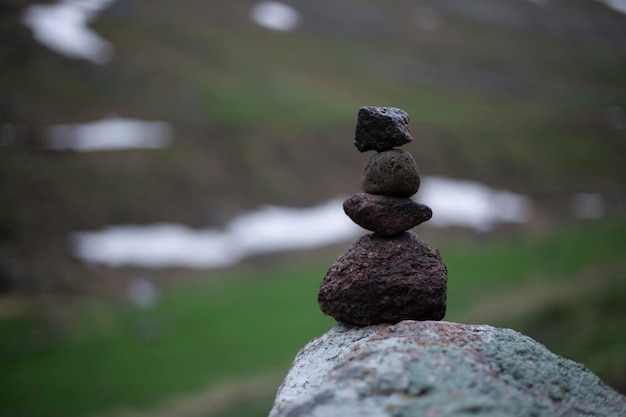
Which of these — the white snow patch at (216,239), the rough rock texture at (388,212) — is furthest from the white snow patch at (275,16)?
the rough rock texture at (388,212)

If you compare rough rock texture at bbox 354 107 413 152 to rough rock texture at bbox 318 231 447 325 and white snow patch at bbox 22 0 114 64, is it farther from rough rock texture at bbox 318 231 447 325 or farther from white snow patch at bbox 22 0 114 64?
white snow patch at bbox 22 0 114 64

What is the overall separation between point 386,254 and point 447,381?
2989 mm

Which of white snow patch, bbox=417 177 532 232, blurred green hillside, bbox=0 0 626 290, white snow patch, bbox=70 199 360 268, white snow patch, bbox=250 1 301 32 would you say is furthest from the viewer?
white snow patch, bbox=250 1 301 32

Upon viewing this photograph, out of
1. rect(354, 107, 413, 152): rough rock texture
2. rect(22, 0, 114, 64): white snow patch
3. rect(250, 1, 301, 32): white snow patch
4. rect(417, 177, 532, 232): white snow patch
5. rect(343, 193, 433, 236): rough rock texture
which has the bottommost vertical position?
rect(343, 193, 433, 236): rough rock texture

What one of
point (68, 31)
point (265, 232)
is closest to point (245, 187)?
point (265, 232)

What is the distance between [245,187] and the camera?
179 feet

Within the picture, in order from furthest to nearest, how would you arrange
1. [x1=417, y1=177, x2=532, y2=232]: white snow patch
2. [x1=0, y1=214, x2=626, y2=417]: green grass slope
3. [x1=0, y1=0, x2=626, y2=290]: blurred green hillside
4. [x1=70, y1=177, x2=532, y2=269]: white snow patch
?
[x1=417, y1=177, x2=532, y2=232]: white snow patch
[x1=0, y1=0, x2=626, y2=290]: blurred green hillside
[x1=70, y1=177, x2=532, y2=269]: white snow patch
[x1=0, y1=214, x2=626, y2=417]: green grass slope

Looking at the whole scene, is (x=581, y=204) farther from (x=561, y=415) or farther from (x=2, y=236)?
(x=561, y=415)

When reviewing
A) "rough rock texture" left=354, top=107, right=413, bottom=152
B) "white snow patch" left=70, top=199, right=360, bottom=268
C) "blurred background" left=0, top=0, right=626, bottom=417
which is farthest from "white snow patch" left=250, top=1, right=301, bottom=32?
"rough rock texture" left=354, top=107, right=413, bottom=152

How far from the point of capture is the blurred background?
27.3m

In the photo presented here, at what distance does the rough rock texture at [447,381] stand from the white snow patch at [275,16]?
9487 cm

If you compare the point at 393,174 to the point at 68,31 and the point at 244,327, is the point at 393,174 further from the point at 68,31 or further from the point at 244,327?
the point at 68,31

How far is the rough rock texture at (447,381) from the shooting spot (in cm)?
634

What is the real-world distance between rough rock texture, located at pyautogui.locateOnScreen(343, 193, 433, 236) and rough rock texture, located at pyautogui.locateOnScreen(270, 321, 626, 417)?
1734 millimetres
